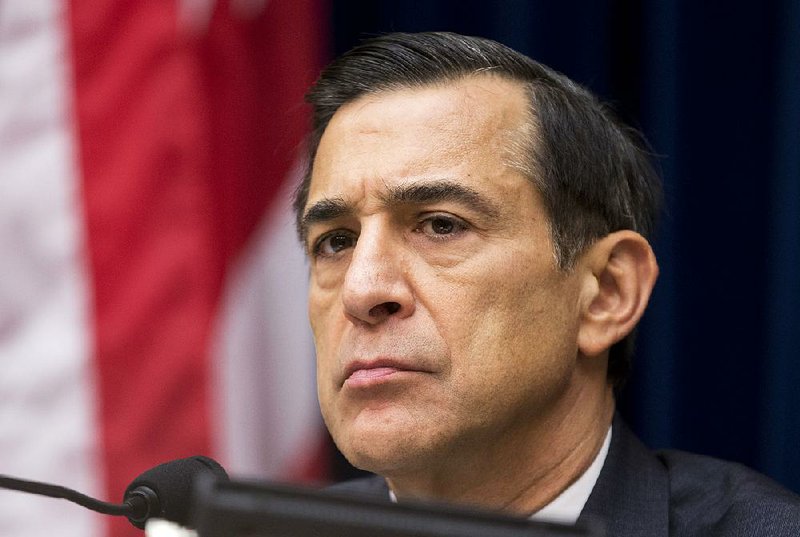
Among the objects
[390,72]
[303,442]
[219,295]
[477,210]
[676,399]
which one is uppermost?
[390,72]

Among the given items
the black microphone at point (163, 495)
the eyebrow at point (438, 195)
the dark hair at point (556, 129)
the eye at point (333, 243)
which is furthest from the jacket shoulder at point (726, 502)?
the black microphone at point (163, 495)

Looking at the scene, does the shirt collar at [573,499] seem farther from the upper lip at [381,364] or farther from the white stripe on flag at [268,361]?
the white stripe on flag at [268,361]

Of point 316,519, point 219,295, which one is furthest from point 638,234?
point 219,295

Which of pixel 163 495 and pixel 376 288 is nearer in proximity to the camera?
pixel 163 495

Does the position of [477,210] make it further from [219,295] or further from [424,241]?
[219,295]

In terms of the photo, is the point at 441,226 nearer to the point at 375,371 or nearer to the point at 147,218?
the point at 375,371

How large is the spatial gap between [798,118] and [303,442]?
1.48m

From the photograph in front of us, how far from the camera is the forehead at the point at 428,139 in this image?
172 cm

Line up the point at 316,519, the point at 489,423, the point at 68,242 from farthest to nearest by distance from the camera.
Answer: the point at 68,242 < the point at 489,423 < the point at 316,519

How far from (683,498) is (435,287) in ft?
1.80

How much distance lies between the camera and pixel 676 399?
2545mm

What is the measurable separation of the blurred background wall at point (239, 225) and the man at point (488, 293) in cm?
62

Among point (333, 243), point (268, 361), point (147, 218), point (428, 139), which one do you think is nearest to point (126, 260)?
point (147, 218)

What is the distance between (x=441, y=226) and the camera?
5.65ft
